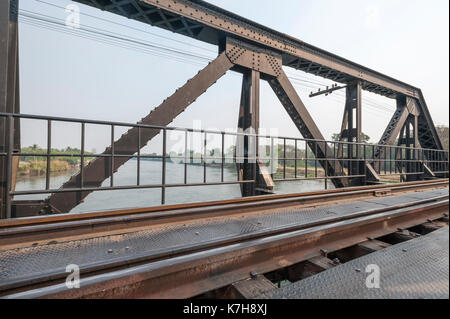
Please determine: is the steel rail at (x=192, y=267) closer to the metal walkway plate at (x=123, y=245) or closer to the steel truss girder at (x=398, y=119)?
the metal walkway plate at (x=123, y=245)

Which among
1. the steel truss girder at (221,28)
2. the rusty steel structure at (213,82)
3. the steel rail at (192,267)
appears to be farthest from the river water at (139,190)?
the steel truss girder at (221,28)

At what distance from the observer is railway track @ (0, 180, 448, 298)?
52.1 inches

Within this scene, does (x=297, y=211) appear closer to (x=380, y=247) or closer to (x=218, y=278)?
(x=380, y=247)

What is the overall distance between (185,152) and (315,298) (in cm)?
306

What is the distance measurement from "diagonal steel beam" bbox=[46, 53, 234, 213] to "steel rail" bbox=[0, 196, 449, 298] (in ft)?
6.19

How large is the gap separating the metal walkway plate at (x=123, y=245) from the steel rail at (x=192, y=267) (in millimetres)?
56

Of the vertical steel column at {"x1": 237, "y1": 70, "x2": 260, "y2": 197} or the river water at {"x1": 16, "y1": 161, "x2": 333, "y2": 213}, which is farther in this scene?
the vertical steel column at {"x1": 237, "y1": 70, "x2": 260, "y2": 197}

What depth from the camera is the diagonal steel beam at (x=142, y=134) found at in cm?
327

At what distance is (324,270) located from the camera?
5.48ft

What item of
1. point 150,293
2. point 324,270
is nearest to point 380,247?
point 324,270

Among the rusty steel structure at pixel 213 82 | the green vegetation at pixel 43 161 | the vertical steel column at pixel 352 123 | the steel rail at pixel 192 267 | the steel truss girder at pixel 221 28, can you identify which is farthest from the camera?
the vertical steel column at pixel 352 123

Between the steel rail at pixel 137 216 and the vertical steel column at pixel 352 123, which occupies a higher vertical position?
the vertical steel column at pixel 352 123

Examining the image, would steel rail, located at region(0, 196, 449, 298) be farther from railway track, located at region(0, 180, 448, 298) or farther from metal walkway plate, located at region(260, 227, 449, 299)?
metal walkway plate, located at region(260, 227, 449, 299)

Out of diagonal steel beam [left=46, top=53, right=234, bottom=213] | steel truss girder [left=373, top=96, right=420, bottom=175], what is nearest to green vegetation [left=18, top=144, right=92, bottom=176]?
diagonal steel beam [left=46, top=53, right=234, bottom=213]
